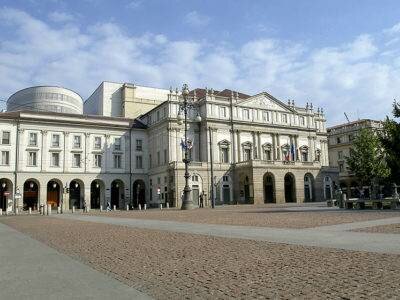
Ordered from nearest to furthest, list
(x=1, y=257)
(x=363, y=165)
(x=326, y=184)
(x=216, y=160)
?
(x=1, y=257) → (x=363, y=165) → (x=216, y=160) → (x=326, y=184)

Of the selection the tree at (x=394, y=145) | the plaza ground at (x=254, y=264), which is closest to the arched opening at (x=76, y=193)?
the tree at (x=394, y=145)

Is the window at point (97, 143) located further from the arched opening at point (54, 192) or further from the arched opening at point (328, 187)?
the arched opening at point (328, 187)

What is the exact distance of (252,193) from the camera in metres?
64.2

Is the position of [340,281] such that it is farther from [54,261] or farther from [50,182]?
[50,182]

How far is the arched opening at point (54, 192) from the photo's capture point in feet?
228

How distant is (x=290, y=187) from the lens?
70625 millimetres

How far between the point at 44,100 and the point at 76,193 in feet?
83.7

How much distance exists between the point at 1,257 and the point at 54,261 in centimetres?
230

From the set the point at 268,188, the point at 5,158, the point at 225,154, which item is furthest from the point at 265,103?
the point at 5,158

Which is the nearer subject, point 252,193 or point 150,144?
point 252,193

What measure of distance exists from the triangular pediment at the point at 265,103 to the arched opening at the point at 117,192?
84.3 ft

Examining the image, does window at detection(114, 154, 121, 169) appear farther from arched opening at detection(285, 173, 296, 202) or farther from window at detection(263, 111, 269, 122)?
arched opening at detection(285, 173, 296, 202)

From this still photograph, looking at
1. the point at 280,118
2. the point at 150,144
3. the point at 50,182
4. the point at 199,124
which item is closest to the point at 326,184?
the point at 280,118

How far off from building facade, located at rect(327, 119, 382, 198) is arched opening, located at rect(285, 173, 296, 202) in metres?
26.5
